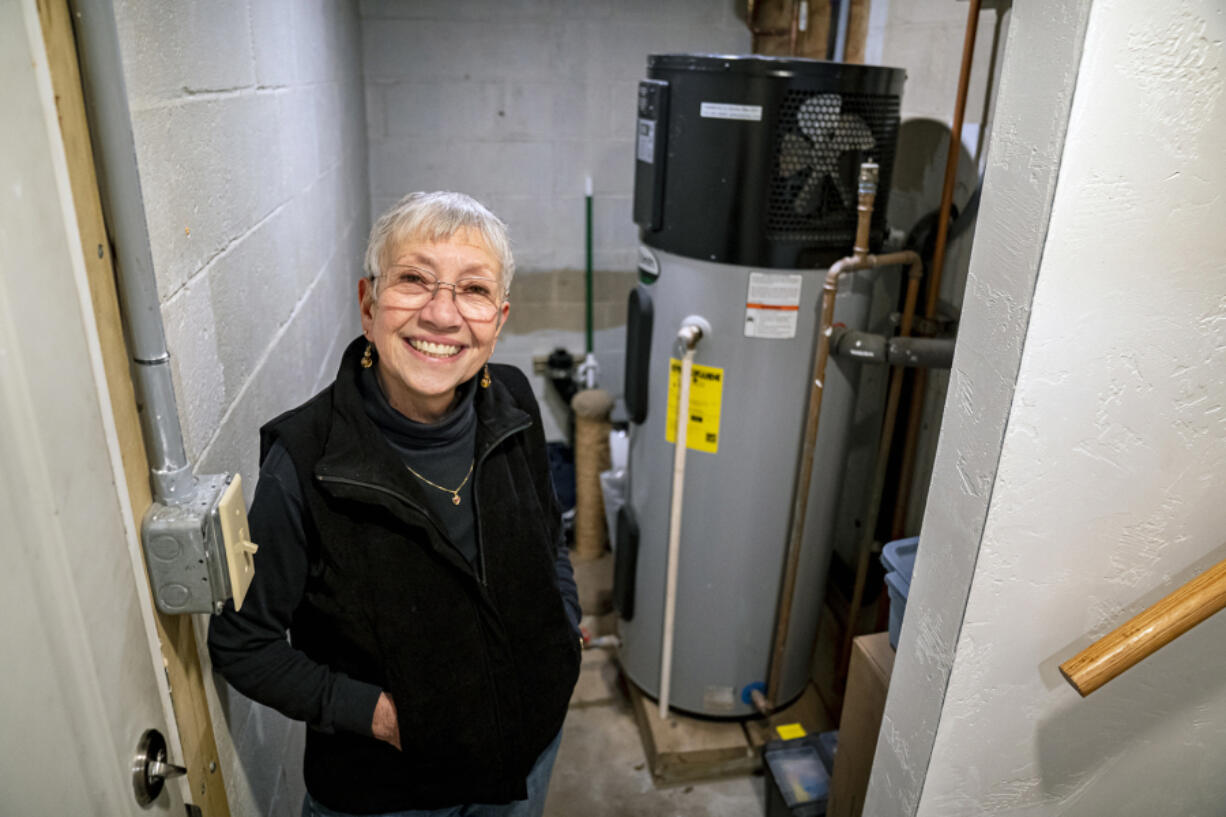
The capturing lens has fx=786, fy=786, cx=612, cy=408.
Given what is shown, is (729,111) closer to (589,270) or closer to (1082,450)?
(1082,450)

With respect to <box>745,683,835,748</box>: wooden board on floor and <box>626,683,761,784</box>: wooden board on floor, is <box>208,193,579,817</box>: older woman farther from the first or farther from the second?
<box>745,683,835,748</box>: wooden board on floor

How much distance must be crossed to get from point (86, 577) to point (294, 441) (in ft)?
1.16

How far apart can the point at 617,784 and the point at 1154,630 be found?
4.71 ft

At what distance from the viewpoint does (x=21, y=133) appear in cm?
53

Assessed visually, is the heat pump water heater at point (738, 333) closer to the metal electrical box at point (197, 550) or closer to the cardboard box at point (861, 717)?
the cardboard box at point (861, 717)

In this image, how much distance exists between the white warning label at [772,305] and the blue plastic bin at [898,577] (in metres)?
0.53

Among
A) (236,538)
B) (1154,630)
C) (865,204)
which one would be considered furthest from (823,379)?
(236,538)

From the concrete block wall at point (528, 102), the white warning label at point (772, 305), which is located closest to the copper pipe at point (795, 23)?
the concrete block wall at point (528, 102)

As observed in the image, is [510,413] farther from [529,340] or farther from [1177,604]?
[529,340]

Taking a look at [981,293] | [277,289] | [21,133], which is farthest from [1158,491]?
[277,289]

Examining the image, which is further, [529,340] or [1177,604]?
[529,340]

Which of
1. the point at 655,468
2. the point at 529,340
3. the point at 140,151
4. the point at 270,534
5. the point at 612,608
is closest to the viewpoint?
the point at 140,151

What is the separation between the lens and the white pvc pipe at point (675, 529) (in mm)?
1781

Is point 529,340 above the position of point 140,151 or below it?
below
